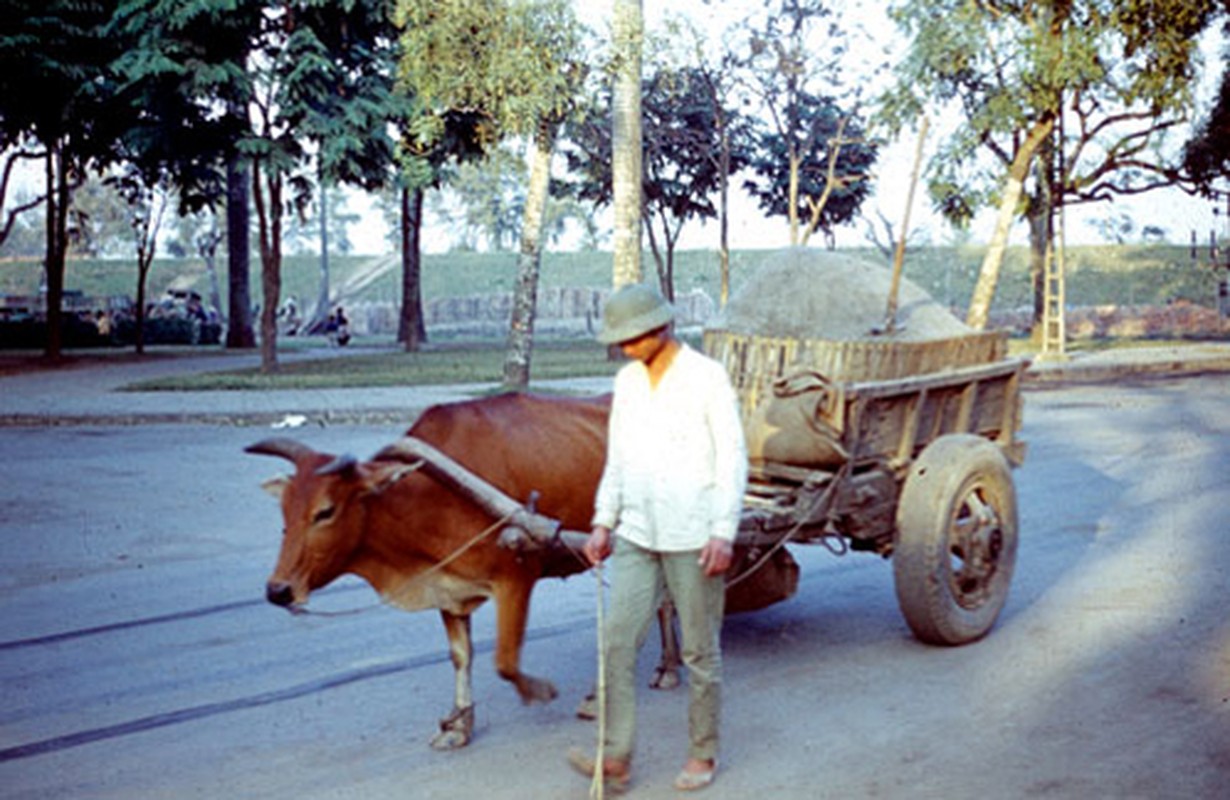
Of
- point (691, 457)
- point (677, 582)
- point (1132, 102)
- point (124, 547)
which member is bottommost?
point (124, 547)

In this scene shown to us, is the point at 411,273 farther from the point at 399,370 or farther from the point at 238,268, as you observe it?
the point at 399,370

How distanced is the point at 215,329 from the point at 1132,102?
34.7m

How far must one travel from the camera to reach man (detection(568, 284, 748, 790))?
4938 millimetres

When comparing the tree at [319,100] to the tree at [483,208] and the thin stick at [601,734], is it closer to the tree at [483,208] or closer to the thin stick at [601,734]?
the thin stick at [601,734]

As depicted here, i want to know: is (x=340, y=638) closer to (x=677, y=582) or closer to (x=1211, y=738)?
(x=677, y=582)

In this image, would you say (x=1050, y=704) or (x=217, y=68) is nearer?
(x=1050, y=704)

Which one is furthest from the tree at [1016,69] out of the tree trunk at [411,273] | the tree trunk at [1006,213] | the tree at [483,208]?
the tree at [483,208]

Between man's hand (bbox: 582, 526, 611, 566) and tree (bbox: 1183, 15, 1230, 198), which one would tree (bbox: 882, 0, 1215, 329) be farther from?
man's hand (bbox: 582, 526, 611, 566)

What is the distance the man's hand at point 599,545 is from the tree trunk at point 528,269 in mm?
16788

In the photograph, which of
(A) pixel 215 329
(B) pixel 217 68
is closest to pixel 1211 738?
(B) pixel 217 68

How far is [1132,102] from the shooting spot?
30859 millimetres

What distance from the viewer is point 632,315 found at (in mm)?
4887

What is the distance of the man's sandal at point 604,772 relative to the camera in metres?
5.00

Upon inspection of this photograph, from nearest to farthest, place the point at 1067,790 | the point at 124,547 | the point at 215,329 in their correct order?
1. the point at 1067,790
2. the point at 124,547
3. the point at 215,329
